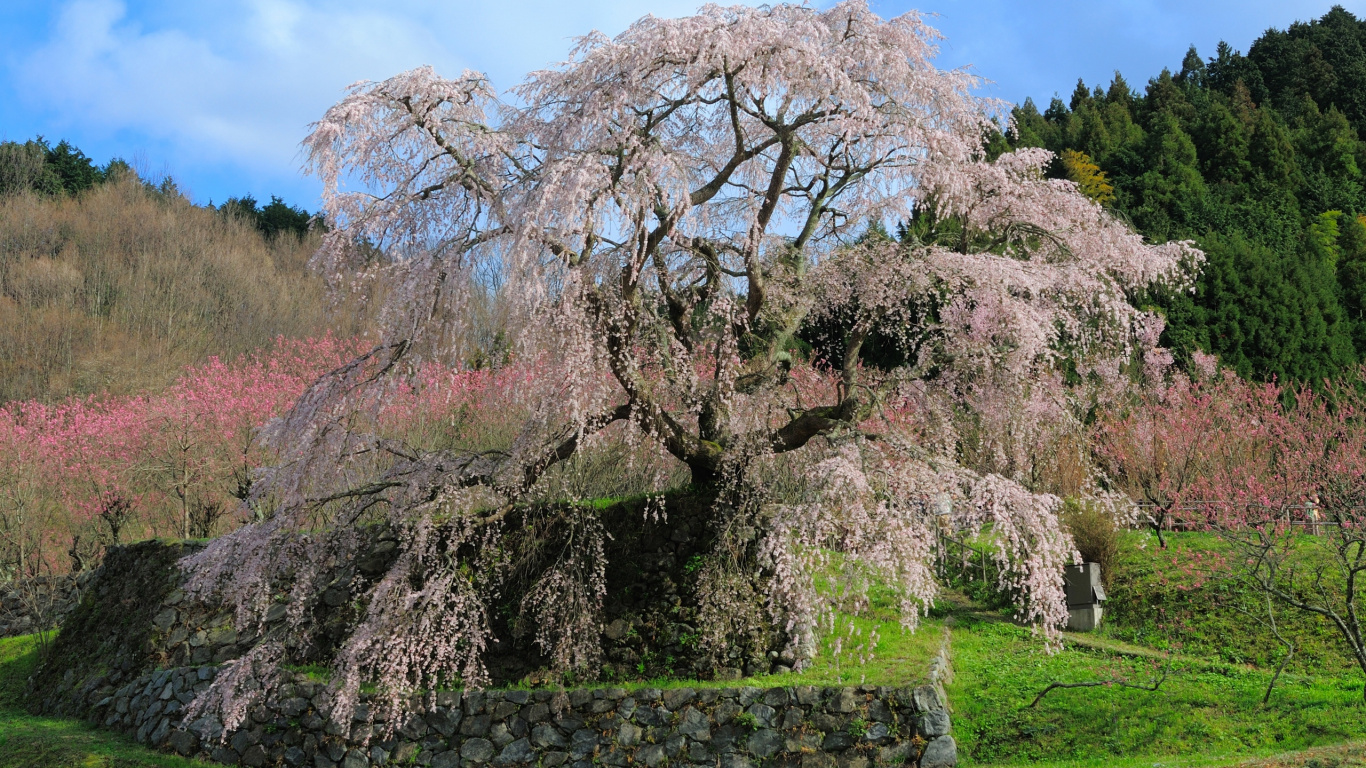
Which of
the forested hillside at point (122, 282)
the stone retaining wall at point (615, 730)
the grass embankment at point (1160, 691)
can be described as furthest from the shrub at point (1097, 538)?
the forested hillside at point (122, 282)

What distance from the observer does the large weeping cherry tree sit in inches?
253

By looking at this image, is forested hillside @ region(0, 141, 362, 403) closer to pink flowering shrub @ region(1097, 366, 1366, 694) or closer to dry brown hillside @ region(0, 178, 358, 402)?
dry brown hillside @ region(0, 178, 358, 402)

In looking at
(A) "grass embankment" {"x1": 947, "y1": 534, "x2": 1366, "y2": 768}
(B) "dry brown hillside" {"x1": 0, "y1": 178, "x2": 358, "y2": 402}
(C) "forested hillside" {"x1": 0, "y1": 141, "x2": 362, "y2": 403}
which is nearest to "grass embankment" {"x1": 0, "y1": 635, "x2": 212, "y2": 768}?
(A) "grass embankment" {"x1": 947, "y1": 534, "x2": 1366, "y2": 768}

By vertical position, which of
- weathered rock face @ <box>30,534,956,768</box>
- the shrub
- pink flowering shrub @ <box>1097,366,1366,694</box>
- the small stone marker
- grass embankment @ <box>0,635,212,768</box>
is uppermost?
pink flowering shrub @ <box>1097,366,1366,694</box>

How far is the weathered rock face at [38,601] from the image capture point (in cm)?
1284

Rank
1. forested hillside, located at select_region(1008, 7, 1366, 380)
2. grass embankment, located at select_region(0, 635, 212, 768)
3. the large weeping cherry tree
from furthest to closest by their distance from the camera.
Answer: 1. forested hillside, located at select_region(1008, 7, 1366, 380)
2. grass embankment, located at select_region(0, 635, 212, 768)
3. the large weeping cherry tree

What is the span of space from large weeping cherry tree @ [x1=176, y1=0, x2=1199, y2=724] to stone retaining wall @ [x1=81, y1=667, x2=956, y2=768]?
40cm

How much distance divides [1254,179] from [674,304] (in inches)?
923

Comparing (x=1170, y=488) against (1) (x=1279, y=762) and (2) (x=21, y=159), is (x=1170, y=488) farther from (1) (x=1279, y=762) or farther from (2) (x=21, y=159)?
(2) (x=21, y=159)

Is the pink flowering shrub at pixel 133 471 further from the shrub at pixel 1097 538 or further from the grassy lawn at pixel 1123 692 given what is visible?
the shrub at pixel 1097 538

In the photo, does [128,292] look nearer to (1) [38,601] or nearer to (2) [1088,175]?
(1) [38,601]

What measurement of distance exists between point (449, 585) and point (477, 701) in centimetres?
107

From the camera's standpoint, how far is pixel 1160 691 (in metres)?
7.59

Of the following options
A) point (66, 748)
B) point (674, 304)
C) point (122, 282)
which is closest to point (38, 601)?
point (66, 748)
